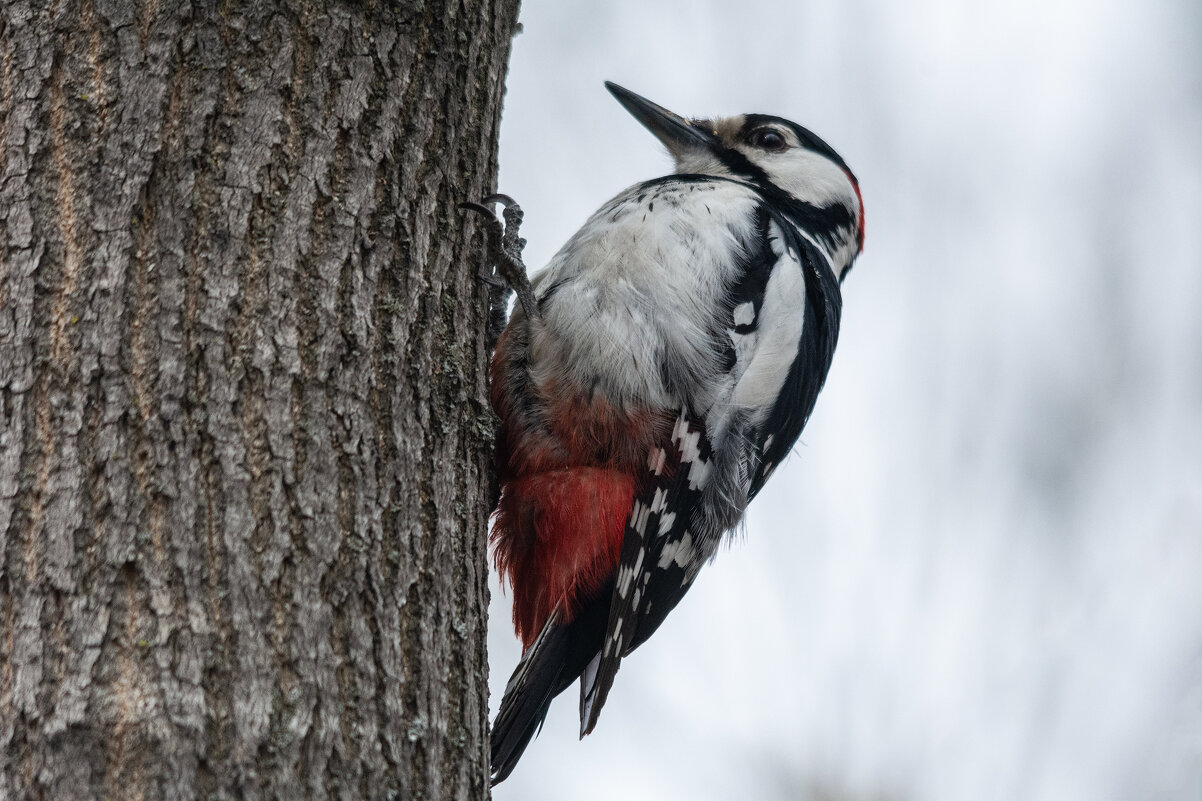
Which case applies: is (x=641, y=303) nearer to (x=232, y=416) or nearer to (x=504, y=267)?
(x=504, y=267)

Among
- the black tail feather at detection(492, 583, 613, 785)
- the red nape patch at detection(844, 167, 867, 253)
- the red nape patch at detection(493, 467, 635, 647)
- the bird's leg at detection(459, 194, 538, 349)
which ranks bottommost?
the black tail feather at detection(492, 583, 613, 785)

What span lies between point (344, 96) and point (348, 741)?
0.98 m

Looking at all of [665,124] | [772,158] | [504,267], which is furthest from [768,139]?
[504,267]

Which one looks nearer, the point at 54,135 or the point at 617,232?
the point at 54,135

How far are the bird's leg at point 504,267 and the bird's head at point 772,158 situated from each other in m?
1.13

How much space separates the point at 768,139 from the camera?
3.38 meters

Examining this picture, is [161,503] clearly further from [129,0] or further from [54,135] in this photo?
[129,0]

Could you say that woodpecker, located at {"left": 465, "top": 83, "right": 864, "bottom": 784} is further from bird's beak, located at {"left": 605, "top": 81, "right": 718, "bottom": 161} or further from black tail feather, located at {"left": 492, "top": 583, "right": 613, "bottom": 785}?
bird's beak, located at {"left": 605, "top": 81, "right": 718, "bottom": 161}

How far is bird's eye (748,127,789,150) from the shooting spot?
11.1 feet

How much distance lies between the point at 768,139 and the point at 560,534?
5.15 feet

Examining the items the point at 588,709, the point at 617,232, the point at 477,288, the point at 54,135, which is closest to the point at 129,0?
the point at 54,135

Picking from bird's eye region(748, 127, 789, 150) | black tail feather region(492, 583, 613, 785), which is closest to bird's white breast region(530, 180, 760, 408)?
black tail feather region(492, 583, 613, 785)

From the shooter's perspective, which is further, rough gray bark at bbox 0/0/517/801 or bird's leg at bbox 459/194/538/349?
bird's leg at bbox 459/194/538/349

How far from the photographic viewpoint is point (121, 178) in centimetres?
152
